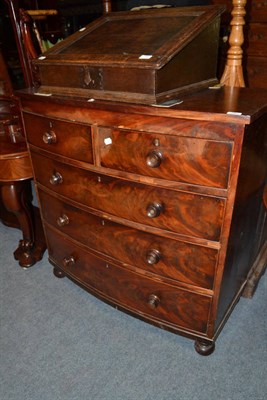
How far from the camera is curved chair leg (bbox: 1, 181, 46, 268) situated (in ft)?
6.26

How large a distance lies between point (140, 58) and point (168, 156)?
34 cm

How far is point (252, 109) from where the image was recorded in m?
0.96

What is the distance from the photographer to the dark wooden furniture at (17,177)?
1761 millimetres

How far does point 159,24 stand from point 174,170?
0.62 metres

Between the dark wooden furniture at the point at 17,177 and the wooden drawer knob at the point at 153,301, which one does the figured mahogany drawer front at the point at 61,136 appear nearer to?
the dark wooden furniture at the point at 17,177

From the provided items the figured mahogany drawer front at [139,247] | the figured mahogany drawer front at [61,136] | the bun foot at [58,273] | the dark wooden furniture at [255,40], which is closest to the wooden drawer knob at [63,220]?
the figured mahogany drawer front at [139,247]

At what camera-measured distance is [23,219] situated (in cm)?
207

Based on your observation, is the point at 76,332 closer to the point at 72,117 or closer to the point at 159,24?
the point at 72,117

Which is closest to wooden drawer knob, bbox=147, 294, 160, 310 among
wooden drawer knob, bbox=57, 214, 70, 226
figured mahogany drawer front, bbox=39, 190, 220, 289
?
figured mahogany drawer front, bbox=39, 190, 220, 289

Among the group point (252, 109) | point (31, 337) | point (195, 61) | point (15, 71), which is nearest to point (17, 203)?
point (31, 337)

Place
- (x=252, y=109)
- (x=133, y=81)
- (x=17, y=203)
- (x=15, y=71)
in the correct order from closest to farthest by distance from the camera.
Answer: (x=252, y=109), (x=133, y=81), (x=17, y=203), (x=15, y=71)

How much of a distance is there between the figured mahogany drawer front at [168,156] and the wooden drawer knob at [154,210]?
114 mm

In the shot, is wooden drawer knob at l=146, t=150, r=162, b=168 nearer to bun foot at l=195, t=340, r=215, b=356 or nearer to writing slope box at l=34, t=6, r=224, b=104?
writing slope box at l=34, t=6, r=224, b=104

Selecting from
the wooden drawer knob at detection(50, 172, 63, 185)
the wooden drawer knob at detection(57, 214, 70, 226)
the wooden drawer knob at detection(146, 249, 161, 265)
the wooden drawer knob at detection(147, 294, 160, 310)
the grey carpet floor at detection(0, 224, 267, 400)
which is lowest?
the grey carpet floor at detection(0, 224, 267, 400)
